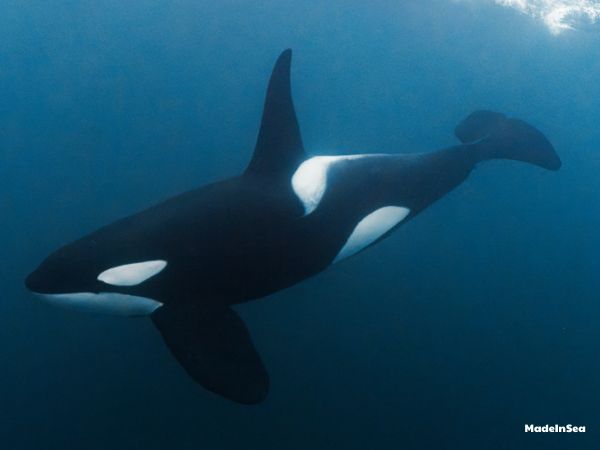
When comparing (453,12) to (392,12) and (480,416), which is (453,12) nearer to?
(392,12)

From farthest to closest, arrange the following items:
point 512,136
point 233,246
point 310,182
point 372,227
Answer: point 512,136, point 372,227, point 310,182, point 233,246

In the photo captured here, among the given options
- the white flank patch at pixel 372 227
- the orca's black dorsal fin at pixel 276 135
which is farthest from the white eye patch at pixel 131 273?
the white flank patch at pixel 372 227

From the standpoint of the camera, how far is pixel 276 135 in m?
5.26

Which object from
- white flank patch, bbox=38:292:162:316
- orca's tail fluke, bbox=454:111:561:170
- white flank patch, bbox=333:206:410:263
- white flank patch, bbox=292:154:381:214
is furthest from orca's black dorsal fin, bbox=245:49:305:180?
orca's tail fluke, bbox=454:111:561:170

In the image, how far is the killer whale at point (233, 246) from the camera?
493cm

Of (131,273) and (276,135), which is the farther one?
(276,135)

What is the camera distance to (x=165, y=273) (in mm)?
5004

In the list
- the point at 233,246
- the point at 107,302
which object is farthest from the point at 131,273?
the point at 233,246

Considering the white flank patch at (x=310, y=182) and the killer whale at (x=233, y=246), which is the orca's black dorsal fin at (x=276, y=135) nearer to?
→ the killer whale at (x=233, y=246)

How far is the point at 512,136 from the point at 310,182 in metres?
3.50

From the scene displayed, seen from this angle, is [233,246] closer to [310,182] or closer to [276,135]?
[310,182]

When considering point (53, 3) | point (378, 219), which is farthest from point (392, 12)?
point (378, 219)

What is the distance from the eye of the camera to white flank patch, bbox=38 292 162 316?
508 cm

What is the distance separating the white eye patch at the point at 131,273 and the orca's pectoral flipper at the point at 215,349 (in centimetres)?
56
